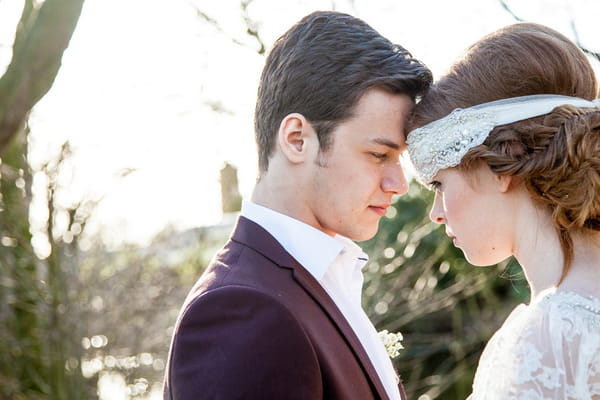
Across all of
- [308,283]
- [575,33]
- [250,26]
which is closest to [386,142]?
[308,283]

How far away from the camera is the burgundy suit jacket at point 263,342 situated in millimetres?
1812

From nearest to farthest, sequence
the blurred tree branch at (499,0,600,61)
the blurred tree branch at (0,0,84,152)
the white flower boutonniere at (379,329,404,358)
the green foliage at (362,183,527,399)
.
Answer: the white flower boutonniere at (379,329,404,358) → the blurred tree branch at (0,0,84,152) → the blurred tree branch at (499,0,600,61) → the green foliage at (362,183,527,399)

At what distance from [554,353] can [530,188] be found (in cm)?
45

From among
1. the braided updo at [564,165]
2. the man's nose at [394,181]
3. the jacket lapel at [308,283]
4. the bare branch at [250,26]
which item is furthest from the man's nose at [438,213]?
the bare branch at [250,26]

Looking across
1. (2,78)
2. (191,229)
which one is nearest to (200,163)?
(191,229)

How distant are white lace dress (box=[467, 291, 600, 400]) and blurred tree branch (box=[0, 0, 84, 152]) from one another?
2.44 metres

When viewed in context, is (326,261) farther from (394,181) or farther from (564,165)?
(564,165)

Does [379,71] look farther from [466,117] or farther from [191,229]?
[191,229]

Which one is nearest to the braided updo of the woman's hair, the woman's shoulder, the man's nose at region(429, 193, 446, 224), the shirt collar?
the woman's hair

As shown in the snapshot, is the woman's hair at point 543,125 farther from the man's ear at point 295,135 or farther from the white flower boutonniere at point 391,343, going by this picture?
the white flower boutonniere at point 391,343

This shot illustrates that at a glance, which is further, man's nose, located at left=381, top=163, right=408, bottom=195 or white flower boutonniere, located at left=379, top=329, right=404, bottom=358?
white flower boutonniere, located at left=379, top=329, right=404, bottom=358

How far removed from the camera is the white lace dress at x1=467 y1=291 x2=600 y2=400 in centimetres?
185

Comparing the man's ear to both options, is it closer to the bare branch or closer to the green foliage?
the bare branch

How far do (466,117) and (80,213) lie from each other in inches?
132
